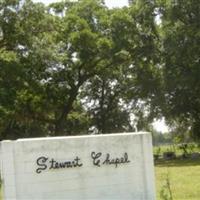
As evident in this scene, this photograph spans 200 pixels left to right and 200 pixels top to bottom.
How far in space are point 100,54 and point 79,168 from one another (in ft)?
96.6

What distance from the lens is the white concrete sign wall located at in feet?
33.0

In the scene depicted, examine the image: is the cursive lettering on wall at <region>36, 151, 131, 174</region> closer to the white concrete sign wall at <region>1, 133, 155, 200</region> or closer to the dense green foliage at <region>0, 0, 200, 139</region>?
the white concrete sign wall at <region>1, 133, 155, 200</region>

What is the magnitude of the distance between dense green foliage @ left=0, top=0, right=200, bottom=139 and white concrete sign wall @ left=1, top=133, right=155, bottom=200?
24.7m

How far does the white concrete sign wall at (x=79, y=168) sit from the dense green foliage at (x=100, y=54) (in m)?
24.7

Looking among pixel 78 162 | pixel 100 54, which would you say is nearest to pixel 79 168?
pixel 78 162

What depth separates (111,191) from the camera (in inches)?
423

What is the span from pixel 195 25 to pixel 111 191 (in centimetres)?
2903

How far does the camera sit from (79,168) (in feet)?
34.3

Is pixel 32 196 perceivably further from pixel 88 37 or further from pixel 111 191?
pixel 88 37

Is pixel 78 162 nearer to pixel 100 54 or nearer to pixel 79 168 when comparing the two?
pixel 79 168

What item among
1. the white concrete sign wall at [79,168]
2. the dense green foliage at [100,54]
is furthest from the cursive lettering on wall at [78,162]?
the dense green foliage at [100,54]

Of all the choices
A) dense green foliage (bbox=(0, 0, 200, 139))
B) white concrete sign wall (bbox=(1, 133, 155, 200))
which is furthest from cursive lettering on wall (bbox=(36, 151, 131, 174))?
dense green foliage (bbox=(0, 0, 200, 139))

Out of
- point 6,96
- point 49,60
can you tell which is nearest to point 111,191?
point 6,96

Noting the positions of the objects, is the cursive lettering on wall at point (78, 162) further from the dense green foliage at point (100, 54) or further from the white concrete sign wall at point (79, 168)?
the dense green foliage at point (100, 54)
